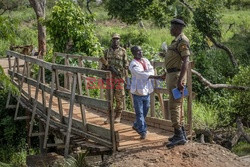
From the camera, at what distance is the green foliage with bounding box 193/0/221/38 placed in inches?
728

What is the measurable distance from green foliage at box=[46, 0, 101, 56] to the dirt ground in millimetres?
7443

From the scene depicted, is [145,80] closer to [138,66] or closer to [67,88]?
[138,66]

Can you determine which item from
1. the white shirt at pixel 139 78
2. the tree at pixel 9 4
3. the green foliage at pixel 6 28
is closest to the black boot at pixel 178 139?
the white shirt at pixel 139 78

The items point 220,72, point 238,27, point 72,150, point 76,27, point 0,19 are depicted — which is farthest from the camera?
point 238,27

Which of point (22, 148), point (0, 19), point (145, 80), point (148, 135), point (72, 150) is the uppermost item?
point (0, 19)

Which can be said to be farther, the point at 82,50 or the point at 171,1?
the point at 171,1

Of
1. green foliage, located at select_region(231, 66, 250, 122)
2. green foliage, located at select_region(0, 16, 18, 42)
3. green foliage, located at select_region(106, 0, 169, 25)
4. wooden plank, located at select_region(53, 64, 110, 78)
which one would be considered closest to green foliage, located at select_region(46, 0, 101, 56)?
green foliage, located at select_region(231, 66, 250, 122)

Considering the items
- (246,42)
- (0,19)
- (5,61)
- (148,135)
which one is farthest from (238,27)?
(0,19)

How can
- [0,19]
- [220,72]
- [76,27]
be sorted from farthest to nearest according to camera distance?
[220,72] → [76,27] → [0,19]

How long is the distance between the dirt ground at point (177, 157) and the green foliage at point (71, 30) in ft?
24.4

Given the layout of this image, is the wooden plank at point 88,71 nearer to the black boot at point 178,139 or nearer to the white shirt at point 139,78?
the white shirt at point 139,78

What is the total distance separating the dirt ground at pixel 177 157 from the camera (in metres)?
6.10

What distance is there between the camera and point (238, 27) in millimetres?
29078

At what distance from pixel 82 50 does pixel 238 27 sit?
17.9 meters
